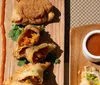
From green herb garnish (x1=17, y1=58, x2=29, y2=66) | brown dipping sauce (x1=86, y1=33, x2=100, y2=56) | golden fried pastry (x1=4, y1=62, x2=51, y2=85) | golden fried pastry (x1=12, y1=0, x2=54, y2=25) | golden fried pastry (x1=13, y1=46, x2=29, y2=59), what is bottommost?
golden fried pastry (x1=4, y1=62, x2=51, y2=85)

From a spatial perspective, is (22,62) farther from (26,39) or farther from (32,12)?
(32,12)

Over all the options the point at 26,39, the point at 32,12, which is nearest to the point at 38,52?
the point at 26,39

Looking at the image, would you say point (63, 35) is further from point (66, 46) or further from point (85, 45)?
point (85, 45)

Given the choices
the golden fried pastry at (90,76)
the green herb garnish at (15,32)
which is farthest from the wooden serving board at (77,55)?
the green herb garnish at (15,32)

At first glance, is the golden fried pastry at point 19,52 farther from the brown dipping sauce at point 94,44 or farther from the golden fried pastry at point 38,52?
the brown dipping sauce at point 94,44

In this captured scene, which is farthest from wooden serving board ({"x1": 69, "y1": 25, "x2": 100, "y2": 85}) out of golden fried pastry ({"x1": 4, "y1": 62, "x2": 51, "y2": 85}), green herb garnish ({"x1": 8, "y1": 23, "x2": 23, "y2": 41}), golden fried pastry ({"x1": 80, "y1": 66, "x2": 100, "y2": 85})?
green herb garnish ({"x1": 8, "y1": 23, "x2": 23, "y2": 41})

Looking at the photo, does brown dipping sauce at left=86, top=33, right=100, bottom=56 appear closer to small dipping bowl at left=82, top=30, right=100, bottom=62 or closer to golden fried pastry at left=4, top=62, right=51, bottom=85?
small dipping bowl at left=82, top=30, right=100, bottom=62
